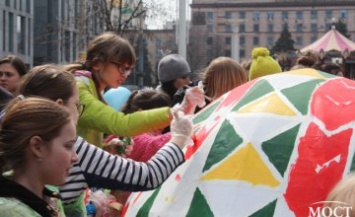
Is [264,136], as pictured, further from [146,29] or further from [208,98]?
[146,29]

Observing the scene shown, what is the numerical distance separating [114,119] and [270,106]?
2.34 feet

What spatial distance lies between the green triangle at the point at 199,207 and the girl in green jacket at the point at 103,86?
Answer: 1.47ft

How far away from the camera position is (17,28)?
4469 centimetres

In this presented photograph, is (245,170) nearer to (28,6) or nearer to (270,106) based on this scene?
(270,106)

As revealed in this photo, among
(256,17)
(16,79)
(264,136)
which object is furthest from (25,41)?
(256,17)

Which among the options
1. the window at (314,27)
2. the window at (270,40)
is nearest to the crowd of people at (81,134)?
the window at (314,27)

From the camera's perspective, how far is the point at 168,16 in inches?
767

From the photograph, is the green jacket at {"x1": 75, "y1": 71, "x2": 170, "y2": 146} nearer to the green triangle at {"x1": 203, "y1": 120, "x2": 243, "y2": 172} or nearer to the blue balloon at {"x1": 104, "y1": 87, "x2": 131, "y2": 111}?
the green triangle at {"x1": 203, "y1": 120, "x2": 243, "y2": 172}

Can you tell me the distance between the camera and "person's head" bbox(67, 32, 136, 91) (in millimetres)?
3469

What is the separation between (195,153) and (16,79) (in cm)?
272

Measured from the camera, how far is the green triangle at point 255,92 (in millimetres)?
3039

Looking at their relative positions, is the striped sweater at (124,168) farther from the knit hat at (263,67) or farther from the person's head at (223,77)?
the knit hat at (263,67)

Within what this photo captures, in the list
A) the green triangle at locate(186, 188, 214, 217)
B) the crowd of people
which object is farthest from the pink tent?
the green triangle at locate(186, 188, 214, 217)

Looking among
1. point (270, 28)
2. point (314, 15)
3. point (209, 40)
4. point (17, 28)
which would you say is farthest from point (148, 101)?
point (270, 28)
